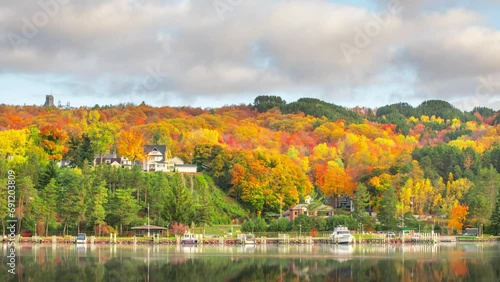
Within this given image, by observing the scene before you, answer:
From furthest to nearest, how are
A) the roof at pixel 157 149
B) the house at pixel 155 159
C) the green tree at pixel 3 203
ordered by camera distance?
the roof at pixel 157 149
the house at pixel 155 159
the green tree at pixel 3 203

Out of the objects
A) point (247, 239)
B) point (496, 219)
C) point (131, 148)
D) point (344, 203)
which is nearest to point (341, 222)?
point (247, 239)

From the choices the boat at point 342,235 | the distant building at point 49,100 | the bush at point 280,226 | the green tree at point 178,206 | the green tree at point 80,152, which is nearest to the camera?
the green tree at point 178,206

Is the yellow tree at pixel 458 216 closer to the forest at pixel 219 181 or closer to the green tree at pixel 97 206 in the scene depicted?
the forest at pixel 219 181

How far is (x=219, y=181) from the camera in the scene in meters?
107

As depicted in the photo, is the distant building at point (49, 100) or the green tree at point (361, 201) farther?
the distant building at point (49, 100)

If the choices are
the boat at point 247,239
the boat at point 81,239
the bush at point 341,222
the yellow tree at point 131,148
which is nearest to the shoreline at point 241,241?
the boat at point 247,239

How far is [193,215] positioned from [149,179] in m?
14.6

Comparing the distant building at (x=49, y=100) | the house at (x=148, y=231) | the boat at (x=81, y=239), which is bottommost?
the boat at (x=81, y=239)

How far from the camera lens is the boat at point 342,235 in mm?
84000

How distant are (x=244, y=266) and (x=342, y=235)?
36.2 meters

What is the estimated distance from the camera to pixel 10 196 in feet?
254

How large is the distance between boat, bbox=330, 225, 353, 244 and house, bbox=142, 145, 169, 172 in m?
30.4

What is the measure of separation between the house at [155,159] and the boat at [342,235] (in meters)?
30.4

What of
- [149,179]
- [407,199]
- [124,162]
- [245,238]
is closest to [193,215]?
[245,238]
